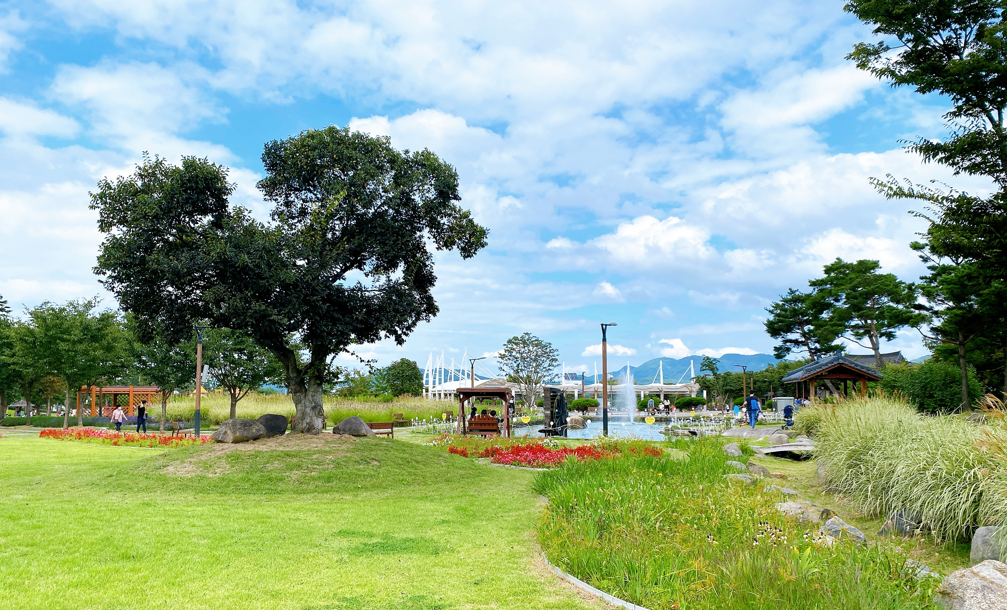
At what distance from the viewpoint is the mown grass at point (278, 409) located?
3209 centimetres

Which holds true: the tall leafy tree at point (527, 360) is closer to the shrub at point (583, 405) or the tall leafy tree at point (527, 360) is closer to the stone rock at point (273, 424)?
the shrub at point (583, 405)

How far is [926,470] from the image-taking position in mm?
7496

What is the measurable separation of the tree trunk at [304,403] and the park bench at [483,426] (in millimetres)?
9371

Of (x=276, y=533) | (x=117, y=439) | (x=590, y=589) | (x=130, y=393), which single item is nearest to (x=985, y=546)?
(x=590, y=589)

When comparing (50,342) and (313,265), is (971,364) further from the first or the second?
(50,342)

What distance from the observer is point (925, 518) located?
7.01 metres

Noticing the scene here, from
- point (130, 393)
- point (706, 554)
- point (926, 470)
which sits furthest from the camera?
point (130, 393)

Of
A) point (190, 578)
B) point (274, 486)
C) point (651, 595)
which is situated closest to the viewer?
point (651, 595)

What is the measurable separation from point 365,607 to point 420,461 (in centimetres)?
888

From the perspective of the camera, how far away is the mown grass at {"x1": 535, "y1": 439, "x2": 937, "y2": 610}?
14.4 feet

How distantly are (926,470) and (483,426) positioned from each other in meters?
17.7

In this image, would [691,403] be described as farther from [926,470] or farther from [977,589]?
[977,589]

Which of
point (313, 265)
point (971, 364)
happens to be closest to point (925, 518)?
point (313, 265)

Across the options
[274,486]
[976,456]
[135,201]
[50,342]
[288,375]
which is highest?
[135,201]
